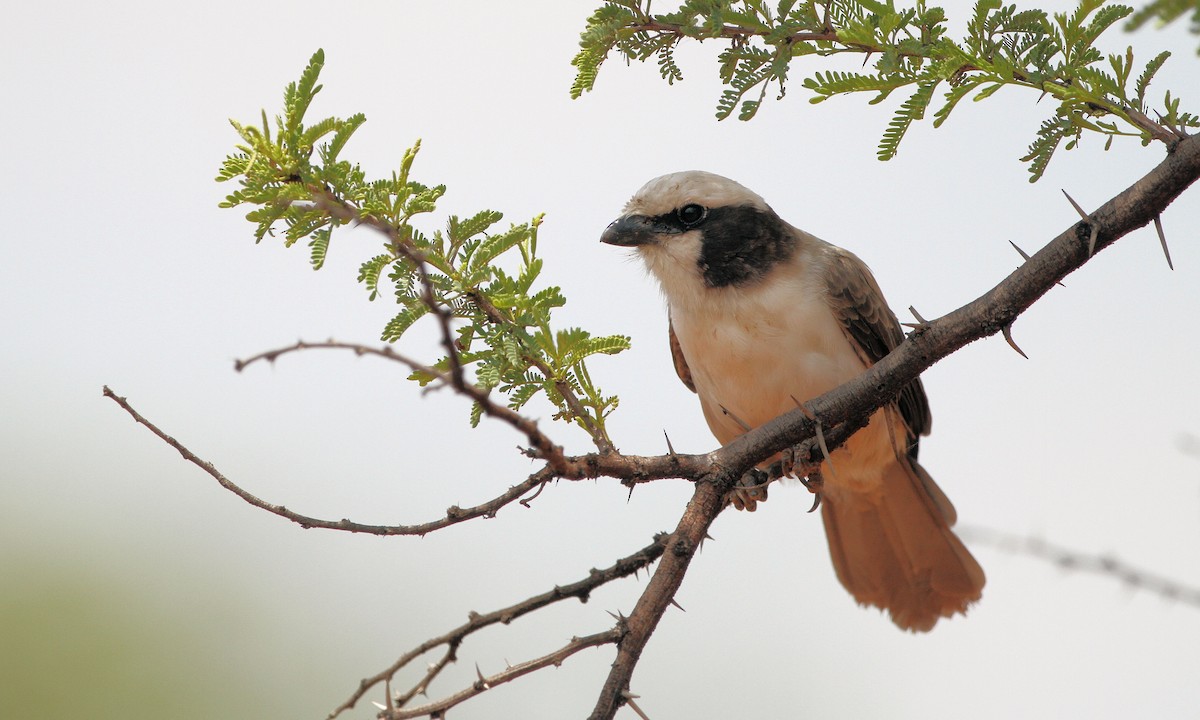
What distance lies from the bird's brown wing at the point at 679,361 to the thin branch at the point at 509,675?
274cm

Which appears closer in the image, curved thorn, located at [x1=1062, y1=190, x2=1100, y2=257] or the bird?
curved thorn, located at [x1=1062, y1=190, x2=1100, y2=257]

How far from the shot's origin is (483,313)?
3010mm

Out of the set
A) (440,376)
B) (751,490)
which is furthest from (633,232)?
(440,376)

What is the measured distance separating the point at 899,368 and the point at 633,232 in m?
1.94

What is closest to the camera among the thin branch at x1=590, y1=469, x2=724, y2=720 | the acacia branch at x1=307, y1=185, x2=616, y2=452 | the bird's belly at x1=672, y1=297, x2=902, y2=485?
the acacia branch at x1=307, y1=185, x2=616, y2=452

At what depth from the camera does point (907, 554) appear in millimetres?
5273

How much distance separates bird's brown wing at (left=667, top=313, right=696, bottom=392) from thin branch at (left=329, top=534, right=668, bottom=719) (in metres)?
1.97

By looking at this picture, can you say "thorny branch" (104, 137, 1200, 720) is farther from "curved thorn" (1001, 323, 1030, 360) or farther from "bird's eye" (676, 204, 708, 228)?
"bird's eye" (676, 204, 708, 228)

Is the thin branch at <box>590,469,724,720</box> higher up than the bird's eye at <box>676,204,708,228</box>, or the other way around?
the bird's eye at <box>676,204,708,228</box>

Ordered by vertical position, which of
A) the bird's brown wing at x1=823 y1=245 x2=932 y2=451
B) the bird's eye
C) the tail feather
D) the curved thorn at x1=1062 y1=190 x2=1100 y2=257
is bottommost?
the curved thorn at x1=1062 y1=190 x2=1100 y2=257

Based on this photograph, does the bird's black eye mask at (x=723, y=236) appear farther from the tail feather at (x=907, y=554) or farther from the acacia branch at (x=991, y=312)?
the acacia branch at (x=991, y=312)

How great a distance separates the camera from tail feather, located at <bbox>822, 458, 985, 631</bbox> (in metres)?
5.19

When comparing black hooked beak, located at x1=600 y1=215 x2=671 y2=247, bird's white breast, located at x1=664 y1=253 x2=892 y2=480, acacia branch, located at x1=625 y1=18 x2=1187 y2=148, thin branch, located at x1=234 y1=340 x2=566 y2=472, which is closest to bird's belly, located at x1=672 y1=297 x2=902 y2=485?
bird's white breast, located at x1=664 y1=253 x2=892 y2=480

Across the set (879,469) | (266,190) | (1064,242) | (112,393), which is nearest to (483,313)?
(266,190)
